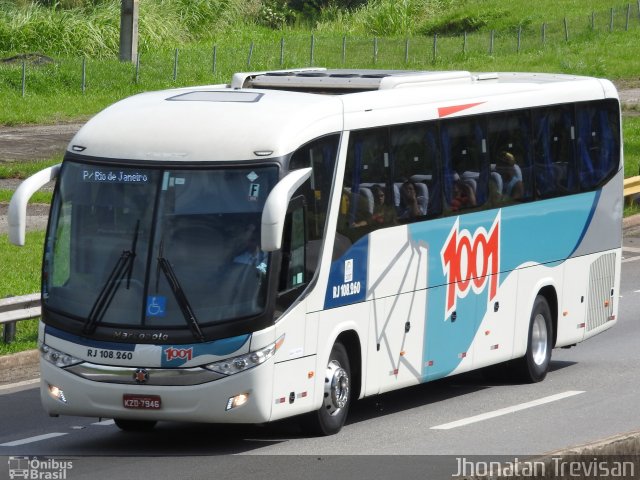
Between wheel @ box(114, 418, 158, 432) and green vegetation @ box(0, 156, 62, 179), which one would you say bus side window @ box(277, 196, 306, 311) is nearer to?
wheel @ box(114, 418, 158, 432)

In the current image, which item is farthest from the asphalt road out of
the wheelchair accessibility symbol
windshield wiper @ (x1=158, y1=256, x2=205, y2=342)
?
the wheelchair accessibility symbol

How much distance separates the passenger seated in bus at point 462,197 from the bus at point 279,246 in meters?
0.02

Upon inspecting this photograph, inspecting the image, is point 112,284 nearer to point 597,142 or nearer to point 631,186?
point 597,142

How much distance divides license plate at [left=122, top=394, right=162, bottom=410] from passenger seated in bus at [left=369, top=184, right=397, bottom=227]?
277 cm

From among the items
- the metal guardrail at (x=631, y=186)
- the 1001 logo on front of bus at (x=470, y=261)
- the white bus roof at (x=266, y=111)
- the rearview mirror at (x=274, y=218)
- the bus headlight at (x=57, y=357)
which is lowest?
the metal guardrail at (x=631, y=186)

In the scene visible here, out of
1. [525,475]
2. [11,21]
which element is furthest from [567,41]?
[525,475]

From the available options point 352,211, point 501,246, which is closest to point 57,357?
point 352,211

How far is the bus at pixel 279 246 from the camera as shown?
11914 millimetres

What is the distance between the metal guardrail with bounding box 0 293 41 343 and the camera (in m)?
17.0

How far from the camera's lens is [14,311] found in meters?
17.1

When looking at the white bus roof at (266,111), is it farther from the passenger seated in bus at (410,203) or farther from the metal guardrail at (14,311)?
the metal guardrail at (14,311)

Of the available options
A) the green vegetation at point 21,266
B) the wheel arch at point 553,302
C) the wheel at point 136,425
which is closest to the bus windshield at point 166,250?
the wheel at point 136,425

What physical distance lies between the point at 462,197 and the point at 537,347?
2.39 metres

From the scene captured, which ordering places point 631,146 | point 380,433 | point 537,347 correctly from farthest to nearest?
point 631,146
point 537,347
point 380,433
